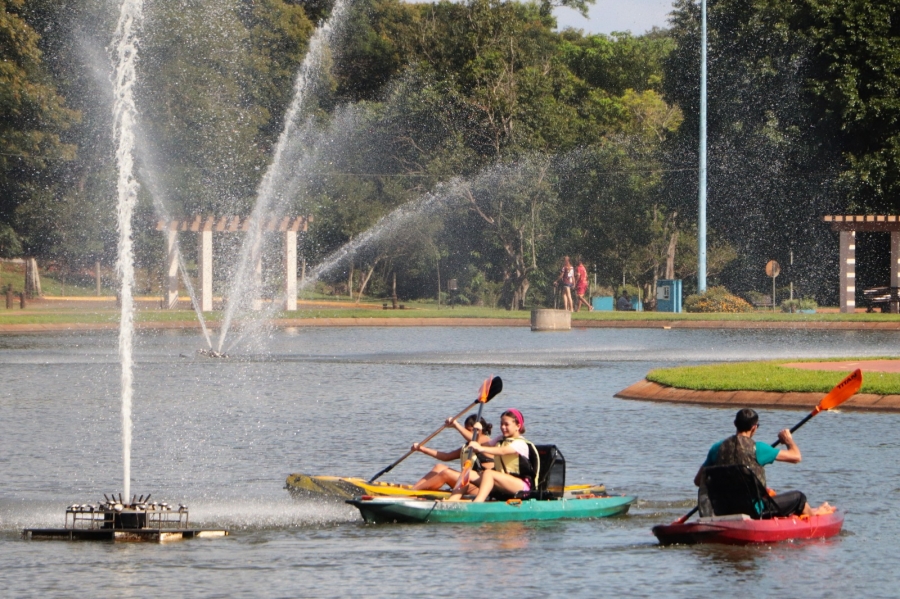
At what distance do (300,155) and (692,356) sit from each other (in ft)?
151

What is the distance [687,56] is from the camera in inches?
2931

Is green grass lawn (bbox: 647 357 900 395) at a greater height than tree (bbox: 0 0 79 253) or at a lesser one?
lesser

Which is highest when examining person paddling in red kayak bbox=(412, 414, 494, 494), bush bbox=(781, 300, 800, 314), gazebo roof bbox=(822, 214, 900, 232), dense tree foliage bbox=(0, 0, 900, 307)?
dense tree foliage bbox=(0, 0, 900, 307)

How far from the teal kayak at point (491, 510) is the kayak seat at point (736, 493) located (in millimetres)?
1717

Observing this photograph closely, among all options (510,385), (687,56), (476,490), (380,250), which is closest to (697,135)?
(687,56)

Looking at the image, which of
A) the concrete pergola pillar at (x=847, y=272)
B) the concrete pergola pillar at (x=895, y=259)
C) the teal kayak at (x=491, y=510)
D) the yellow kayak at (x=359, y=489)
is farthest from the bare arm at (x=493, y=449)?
A: the concrete pergola pillar at (x=895, y=259)

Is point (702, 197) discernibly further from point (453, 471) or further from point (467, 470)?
point (467, 470)

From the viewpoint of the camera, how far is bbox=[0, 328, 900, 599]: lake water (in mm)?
13859

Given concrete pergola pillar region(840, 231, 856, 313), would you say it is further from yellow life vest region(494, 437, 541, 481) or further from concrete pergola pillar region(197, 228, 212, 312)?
yellow life vest region(494, 437, 541, 481)

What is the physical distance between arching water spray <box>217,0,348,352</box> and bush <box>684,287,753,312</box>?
57.7ft

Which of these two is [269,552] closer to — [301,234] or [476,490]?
[476,490]

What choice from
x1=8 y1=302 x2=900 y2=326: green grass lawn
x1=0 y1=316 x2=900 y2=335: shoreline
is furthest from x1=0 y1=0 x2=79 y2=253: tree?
x1=0 y1=316 x2=900 y2=335: shoreline

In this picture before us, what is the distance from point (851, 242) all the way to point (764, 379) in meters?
36.0

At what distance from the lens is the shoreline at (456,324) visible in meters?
52.7
